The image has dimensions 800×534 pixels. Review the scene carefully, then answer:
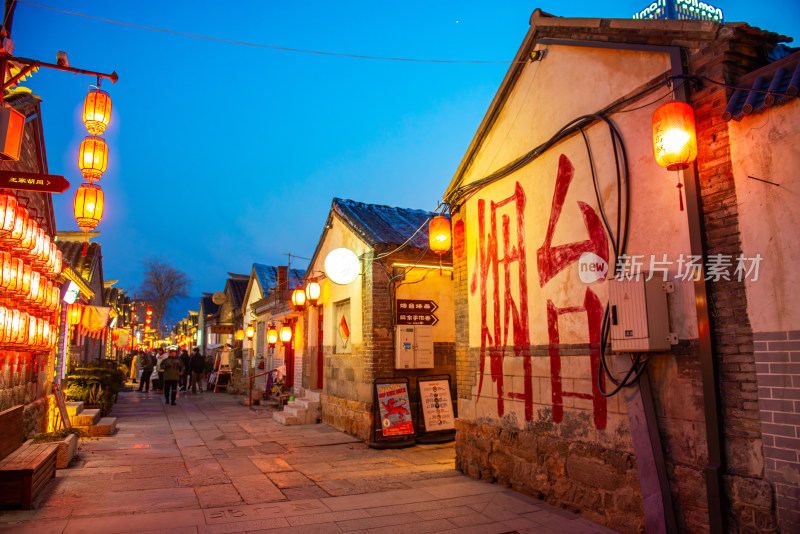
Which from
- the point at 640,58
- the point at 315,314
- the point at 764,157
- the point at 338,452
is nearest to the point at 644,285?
the point at 764,157

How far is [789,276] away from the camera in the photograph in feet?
13.1

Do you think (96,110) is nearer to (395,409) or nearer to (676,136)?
(395,409)

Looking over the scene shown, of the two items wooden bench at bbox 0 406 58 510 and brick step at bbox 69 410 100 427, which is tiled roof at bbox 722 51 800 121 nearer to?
wooden bench at bbox 0 406 58 510

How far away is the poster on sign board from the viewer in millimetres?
10844

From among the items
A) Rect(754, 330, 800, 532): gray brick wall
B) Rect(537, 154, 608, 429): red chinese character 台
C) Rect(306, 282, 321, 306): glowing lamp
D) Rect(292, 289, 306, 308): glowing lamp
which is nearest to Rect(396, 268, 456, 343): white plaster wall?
Rect(306, 282, 321, 306): glowing lamp

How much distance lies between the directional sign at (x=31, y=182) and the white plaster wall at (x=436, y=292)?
24.2ft

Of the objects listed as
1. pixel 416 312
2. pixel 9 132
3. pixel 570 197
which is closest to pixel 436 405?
pixel 416 312

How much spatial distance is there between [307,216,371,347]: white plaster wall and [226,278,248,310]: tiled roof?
16.3 metres

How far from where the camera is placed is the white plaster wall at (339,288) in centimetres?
1226

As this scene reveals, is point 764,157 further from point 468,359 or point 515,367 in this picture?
point 468,359

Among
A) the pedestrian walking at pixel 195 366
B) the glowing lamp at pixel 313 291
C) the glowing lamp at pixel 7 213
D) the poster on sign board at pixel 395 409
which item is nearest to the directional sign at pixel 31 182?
the glowing lamp at pixel 7 213

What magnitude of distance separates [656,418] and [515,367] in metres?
2.35

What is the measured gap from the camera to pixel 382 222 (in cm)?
1351

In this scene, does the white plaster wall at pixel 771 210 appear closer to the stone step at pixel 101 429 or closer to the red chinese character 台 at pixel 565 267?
the red chinese character 台 at pixel 565 267
